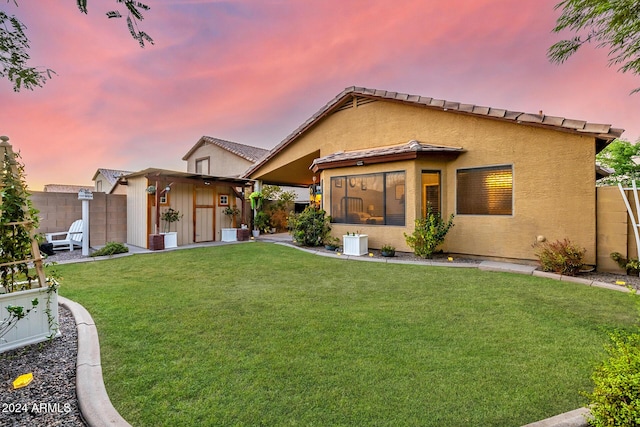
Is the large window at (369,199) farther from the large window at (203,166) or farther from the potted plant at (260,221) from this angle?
the large window at (203,166)

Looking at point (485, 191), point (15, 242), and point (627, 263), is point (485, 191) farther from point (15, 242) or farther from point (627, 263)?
point (15, 242)

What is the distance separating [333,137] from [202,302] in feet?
27.5

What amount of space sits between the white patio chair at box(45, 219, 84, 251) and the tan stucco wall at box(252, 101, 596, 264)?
29.2ft

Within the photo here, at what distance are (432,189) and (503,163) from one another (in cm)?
191

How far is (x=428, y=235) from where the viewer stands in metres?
7.50

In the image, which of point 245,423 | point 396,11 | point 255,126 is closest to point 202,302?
point 245,423

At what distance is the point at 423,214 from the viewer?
8.29 m

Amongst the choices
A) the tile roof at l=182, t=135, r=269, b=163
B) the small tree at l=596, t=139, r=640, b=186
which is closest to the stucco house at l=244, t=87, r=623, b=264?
the tile roof at l=182, t=135, r=269, b=163

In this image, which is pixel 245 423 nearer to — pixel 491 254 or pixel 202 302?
pixel 202 302

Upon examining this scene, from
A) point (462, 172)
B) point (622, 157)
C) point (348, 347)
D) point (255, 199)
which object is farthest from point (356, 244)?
point (622, 157)

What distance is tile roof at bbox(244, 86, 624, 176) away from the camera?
6058mm

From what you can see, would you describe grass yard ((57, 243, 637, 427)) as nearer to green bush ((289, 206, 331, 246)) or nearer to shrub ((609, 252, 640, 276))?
shrub ((609, 252, 640, 276))

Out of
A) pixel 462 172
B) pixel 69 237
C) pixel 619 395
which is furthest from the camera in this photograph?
pixel 69 237

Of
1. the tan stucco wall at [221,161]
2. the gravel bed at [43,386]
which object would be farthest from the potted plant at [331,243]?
the tan stucco wall at [221,161]
